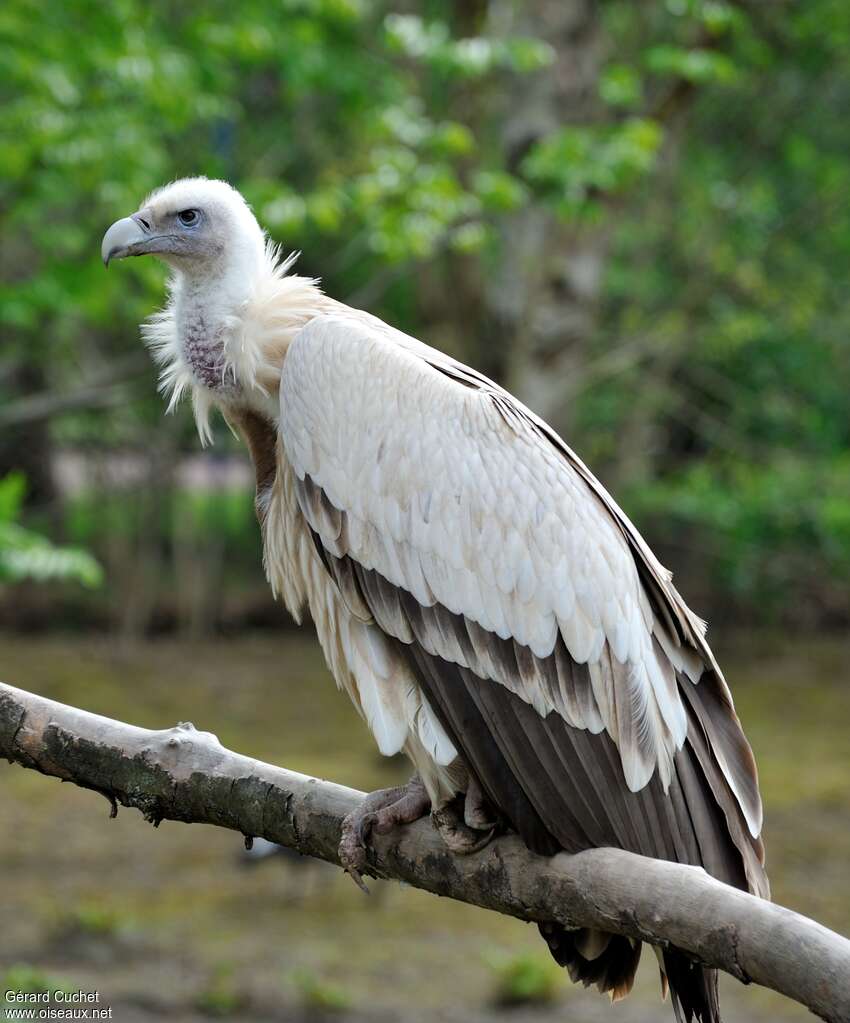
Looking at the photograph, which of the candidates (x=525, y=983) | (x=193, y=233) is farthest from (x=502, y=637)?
(x=525, y=983)

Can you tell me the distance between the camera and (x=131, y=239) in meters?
4.40

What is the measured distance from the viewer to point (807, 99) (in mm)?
17500

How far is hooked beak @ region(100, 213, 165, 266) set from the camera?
437 centimetres

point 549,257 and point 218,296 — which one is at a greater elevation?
point 218,296

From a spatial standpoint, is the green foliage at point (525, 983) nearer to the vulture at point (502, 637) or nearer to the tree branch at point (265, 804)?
the vulture at point (502, 637)

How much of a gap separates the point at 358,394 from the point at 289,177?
12.9 metres

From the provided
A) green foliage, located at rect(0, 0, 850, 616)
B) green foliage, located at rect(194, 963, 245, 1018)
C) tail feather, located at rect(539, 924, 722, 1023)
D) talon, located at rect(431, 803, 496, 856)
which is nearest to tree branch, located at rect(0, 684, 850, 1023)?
talon, located at rect(431, 803, 496, 856)

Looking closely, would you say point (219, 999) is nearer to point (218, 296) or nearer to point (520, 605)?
point (218, 296)

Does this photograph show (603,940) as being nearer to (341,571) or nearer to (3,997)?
(341,571)

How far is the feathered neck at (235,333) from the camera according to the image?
13.7 feet

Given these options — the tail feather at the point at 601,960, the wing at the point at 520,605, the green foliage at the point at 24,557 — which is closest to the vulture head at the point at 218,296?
the wing at the point at 520,605

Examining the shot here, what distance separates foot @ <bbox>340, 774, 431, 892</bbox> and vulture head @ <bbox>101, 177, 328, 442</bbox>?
1234 millimetres

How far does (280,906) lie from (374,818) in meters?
7.16

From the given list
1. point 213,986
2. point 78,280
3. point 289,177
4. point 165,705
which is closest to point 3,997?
point 213,986
